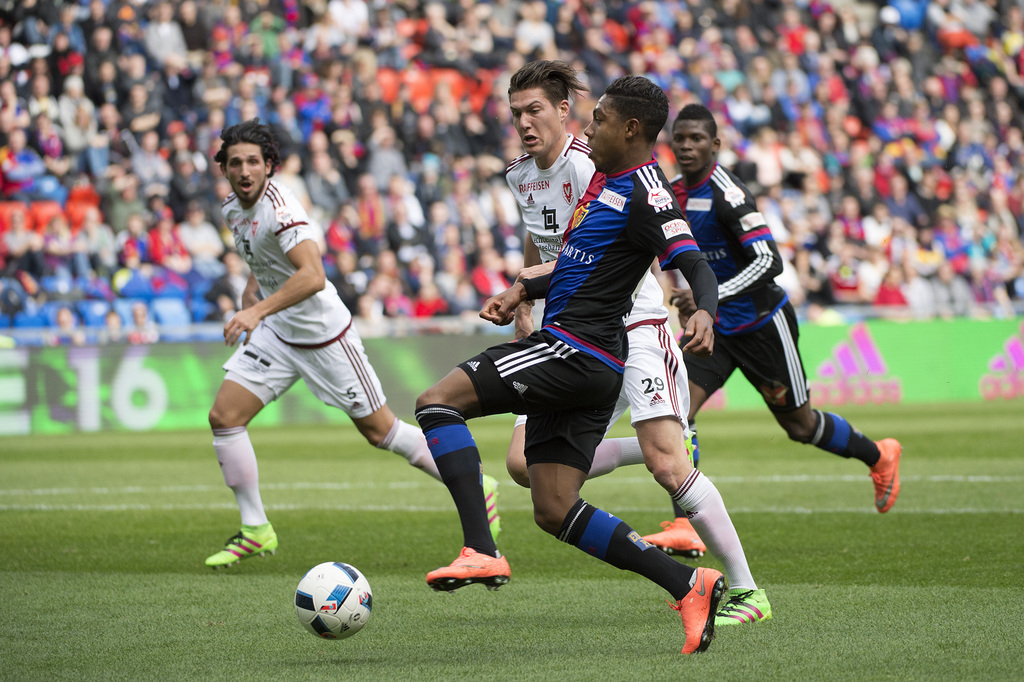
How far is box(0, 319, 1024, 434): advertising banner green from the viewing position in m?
15.1

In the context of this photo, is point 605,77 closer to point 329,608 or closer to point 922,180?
point 922,180

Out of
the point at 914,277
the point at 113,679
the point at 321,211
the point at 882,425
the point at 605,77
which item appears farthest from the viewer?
the point at 605,77

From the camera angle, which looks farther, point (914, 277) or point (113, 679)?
point (914, 277)

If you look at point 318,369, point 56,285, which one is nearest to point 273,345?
point 318,369

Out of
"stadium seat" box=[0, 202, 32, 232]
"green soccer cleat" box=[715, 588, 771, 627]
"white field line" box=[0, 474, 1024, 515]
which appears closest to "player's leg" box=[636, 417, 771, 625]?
"green soccer cleat" box=[715, 588, 771, 627]

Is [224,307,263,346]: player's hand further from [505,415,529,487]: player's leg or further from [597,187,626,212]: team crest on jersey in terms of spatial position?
[597,187,626,212]: team crest on jersey

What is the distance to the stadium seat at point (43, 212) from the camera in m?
16.9

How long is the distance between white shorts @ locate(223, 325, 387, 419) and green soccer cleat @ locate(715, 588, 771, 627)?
9.65ft

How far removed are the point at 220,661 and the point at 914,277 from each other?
680 inches

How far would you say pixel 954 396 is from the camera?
1850 centimetres

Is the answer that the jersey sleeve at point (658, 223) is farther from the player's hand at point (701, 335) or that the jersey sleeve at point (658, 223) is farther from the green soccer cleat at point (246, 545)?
the green soccer cleat at point (246, 545)

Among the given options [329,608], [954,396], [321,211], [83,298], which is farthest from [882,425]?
[329,608]

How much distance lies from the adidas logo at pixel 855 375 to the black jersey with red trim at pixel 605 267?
42.4 feet

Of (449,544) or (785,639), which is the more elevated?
(785,639)
